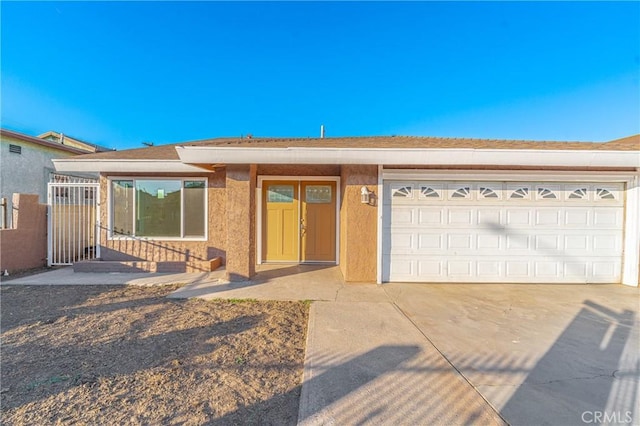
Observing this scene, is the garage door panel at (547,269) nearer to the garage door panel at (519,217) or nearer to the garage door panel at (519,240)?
the garage door panel at (519,240)

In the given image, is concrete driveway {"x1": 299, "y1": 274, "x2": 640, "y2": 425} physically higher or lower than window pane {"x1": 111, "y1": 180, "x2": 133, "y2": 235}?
lower

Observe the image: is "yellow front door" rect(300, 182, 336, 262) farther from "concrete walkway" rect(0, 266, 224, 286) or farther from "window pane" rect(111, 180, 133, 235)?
"window pane" rect(111, 180, 133, 235)

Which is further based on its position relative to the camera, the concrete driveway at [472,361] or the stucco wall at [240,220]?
the stucco wall at [240,220]

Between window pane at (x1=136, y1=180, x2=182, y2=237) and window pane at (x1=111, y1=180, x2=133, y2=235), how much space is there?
23cm

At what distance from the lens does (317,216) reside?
309 inches

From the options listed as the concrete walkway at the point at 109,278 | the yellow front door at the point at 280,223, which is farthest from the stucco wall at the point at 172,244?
the yellow front door at the point at 280,223

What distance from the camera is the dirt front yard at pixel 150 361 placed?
2.26 m

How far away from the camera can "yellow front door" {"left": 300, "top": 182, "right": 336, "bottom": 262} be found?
25.7 ft

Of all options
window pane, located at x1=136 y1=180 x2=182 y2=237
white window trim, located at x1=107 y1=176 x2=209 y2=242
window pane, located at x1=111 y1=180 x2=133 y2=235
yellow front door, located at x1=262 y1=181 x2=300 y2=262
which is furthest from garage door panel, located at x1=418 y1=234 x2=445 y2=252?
window pane, located at x1=111 y1=180 x2=133 y2=235

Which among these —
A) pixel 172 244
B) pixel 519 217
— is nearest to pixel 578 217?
pixel 519 217

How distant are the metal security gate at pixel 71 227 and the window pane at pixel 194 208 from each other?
2448mm

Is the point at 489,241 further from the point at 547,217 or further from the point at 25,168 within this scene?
the point at 25,168

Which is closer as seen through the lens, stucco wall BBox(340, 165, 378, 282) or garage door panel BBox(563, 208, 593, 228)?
stucco wall BBox(340, 165, 378, 282)

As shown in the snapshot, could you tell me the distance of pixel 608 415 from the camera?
2295mm
